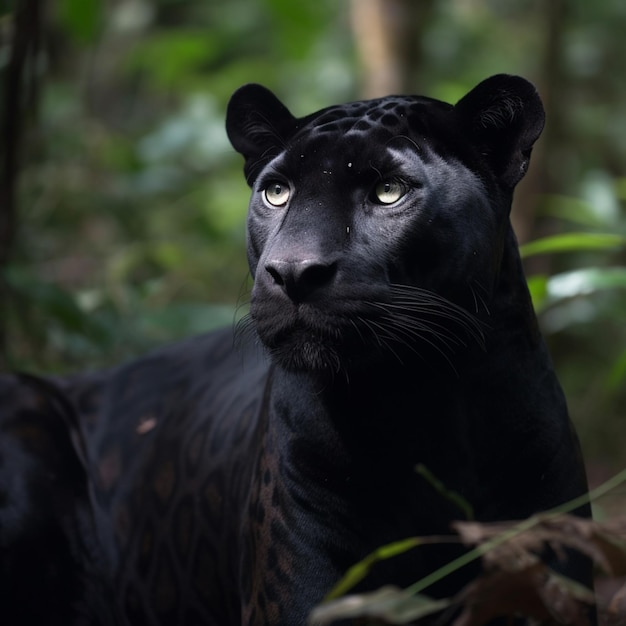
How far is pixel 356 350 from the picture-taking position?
2285 millimetres

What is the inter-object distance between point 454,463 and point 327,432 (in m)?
0.31

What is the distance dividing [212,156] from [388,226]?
5.41 metres

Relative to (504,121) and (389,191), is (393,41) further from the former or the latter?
(389,191)

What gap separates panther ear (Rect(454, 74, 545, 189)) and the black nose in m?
0.56

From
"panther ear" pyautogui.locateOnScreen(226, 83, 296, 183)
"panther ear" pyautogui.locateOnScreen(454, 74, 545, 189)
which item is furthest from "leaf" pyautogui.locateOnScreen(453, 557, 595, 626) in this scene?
"panther ear" pyautogui.locateOnScreen(226, 83, 296, 183)

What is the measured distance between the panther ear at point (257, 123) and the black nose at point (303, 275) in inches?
22.9

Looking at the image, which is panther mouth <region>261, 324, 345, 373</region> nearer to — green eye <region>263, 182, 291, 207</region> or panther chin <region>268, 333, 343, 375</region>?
panther chin <region>268, 333, 343, 375</region>

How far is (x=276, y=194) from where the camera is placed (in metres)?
2.53

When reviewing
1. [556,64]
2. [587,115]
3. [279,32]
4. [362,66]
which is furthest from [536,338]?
[587,115]

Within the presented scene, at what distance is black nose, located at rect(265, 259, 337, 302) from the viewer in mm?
2162

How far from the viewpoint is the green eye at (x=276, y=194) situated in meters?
2.50

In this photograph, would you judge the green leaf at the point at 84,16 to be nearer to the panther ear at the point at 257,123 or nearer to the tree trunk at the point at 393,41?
the tree trunk at the point at 393,41

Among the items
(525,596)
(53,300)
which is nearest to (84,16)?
(53,300)

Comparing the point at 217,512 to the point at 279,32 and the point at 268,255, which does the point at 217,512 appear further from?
the point at 279,32
